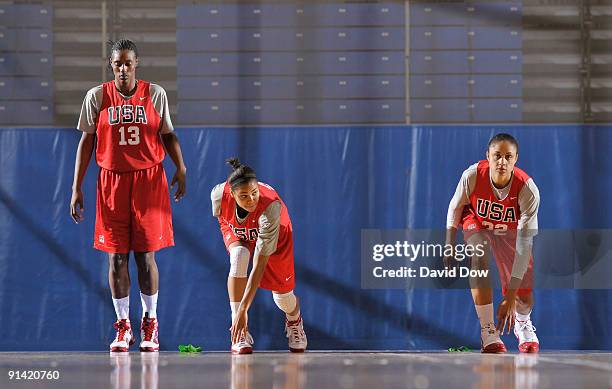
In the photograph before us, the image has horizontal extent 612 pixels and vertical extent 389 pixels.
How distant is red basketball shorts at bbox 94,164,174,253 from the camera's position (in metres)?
4.44

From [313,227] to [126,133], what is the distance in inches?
55.6

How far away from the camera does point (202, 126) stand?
5.62 m

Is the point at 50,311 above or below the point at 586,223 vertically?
below

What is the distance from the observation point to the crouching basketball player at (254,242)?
14.2 ft

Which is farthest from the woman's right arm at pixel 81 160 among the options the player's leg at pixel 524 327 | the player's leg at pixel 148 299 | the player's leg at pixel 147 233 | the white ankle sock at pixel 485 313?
the player's leg at pixel 524 327

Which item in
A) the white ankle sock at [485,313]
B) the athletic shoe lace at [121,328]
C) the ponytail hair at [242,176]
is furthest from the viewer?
the white ankle sock at [485,313]

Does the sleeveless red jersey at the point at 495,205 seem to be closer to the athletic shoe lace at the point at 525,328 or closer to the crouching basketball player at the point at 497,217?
the crouching basketball player at the point at 497,217

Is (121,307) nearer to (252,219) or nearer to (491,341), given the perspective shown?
(252,219)

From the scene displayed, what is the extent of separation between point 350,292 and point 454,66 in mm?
1277

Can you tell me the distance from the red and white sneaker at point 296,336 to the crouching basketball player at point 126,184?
27.8 inches

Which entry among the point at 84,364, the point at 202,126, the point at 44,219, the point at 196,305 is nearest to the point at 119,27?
the point at 202,126

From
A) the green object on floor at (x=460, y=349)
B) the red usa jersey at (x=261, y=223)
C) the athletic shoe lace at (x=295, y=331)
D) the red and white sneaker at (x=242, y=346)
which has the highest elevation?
the red usa jersey at (x=261, y=223)

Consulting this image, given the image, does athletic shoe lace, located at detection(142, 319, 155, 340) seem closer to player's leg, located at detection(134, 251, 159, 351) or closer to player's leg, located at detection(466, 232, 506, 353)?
player's leg, located at detection(134, 251, 159, 351)

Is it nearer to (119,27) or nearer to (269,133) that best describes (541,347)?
(269,133)
